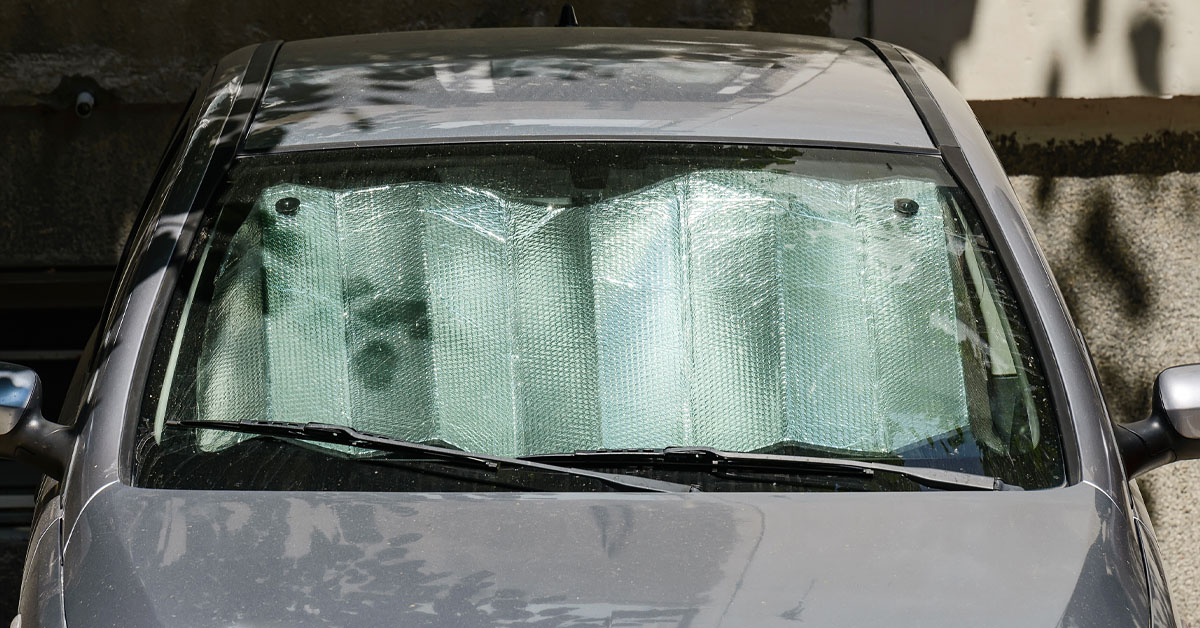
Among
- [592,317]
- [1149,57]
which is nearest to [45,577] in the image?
[592,317]

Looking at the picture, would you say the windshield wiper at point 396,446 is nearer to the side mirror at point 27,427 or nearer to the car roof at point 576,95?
the side mirror at point 27,427

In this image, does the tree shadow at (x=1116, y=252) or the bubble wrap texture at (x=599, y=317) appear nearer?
the bubble wrap texture at (x=599, y=317)

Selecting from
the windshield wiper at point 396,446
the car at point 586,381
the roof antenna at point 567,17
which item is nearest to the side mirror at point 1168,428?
the car at point 586,381

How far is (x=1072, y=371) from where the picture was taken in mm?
2123

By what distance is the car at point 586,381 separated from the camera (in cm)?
169

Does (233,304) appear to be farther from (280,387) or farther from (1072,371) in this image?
(1072,371)

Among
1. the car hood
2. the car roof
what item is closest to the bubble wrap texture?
the car roof

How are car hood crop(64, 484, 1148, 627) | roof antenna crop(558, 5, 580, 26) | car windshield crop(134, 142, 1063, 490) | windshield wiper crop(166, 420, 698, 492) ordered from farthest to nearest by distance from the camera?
1. roof antenna crop(558, 5, 580, 26)
2. car windshield crop(134, 142, 1063, 490)
3. windshield wiper crop(166, 420, 698, 492)
4. car hood crop(64, 484, 1148, 627)

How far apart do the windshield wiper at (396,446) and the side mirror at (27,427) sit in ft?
0.71

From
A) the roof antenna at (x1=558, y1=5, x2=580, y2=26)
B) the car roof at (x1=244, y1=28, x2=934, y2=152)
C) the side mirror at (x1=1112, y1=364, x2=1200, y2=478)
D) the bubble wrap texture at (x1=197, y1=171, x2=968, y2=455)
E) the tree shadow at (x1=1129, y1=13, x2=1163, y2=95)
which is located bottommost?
the side mirror at (x1=1112, y1=364, x2=1200, y2=478)

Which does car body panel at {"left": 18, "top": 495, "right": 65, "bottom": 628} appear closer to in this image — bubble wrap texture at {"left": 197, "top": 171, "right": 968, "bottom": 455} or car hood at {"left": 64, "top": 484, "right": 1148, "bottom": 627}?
car hood at {"left": 64, "top": 484, "right": 1148, "bottom": 627}

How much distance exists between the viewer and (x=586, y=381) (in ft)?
7.02

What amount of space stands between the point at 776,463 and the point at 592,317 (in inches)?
17.3

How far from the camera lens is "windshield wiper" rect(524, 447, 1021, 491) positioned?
6.49ft
